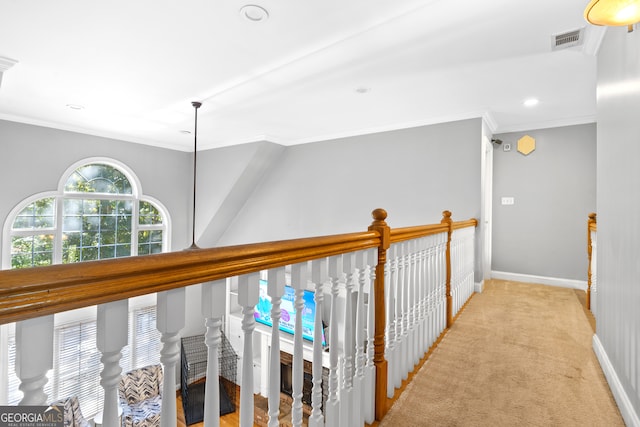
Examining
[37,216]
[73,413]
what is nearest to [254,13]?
[37,216]

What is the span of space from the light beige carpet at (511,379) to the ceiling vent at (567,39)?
222 centimetres

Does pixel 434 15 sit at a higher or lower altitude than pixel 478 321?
higher

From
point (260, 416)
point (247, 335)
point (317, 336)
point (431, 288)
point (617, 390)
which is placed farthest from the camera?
point (260, 416)

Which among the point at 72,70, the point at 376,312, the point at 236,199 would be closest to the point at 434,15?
the point at 376,312

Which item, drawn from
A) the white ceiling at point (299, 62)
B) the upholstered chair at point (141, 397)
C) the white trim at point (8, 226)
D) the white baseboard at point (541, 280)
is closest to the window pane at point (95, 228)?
the white trim at point (8, 226)

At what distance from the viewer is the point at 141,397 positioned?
204 inches

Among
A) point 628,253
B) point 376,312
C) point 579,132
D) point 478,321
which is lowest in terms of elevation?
point 478,321

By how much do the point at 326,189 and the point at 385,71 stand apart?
2626 mm

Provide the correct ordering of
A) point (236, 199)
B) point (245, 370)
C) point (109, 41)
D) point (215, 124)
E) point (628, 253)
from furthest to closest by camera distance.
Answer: point (236, 199), point (215, 124), point (109, 41), point (628, 253), point (245, 370)

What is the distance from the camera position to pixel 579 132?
412 centimetres

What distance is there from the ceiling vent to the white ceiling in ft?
0.14

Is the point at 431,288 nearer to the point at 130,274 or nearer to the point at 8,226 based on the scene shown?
the point at 130,274

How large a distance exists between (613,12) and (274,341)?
1772mm

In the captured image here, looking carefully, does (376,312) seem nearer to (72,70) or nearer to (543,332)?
(543,332)
